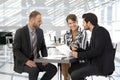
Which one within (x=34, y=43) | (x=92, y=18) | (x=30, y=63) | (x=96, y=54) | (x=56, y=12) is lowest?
(x=30, y=63)

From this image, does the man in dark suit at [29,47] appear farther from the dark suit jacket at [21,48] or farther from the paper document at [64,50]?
the paper document at [64,50]

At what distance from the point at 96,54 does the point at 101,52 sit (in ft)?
0.23

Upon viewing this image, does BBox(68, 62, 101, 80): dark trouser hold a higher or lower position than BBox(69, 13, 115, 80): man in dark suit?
lower

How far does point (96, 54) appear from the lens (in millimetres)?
3324

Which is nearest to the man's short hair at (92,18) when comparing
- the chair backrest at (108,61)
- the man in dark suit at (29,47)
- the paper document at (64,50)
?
the chair backrest at (108,61)

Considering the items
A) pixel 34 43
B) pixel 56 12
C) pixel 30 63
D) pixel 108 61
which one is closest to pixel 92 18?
pixel 108 61

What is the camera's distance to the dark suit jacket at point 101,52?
10.8 feet

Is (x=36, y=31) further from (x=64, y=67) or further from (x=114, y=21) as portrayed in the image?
(x=114, y=21)

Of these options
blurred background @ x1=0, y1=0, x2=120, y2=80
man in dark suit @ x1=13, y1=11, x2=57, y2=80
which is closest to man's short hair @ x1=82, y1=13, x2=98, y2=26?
man in dark suit @ x1=13, y1=11, x2=57, y2=80

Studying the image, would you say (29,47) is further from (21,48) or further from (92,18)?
(92,18)

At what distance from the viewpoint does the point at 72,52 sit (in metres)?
3.40

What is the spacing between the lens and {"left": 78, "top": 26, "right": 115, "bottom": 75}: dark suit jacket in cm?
330

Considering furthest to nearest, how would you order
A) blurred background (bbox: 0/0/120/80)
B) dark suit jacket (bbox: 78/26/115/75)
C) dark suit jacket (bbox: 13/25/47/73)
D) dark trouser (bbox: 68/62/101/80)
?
blurred background (bbox: 0/0/120/80) < dark suit jacket (bbox: 13/25/47/73) < dark trouser (bbox: 68/62/101/80) < dark suit jacket (bbox: 78/26/115/75)

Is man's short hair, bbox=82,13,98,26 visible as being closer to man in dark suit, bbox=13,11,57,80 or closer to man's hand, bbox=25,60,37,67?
man in dark suit, bbox=13,11,57,80
